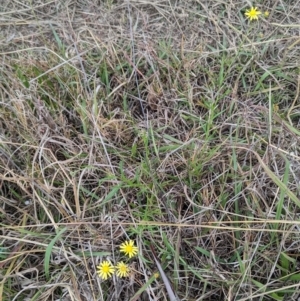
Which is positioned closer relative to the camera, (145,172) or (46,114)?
(145,172)

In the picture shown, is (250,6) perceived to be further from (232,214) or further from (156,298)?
(156,298)

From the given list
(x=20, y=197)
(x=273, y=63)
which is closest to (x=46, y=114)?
(x=20, y=197)

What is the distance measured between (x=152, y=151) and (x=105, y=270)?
0.35 m

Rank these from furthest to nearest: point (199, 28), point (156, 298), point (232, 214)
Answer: point (199, 28) → point (232, 214) → point (156, 298)

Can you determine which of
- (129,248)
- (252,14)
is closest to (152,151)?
(129,248)

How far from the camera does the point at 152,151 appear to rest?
46.8 inches

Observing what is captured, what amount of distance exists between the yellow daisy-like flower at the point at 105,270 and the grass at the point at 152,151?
0.02 m

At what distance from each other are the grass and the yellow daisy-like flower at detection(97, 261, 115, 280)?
0.07ft

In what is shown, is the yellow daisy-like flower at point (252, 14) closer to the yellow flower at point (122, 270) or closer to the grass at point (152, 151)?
the grass at point (152, 151)

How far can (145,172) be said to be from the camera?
112cm

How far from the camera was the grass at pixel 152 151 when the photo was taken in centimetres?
101

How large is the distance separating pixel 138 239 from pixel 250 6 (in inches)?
37.3

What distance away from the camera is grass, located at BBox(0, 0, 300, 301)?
101 cm

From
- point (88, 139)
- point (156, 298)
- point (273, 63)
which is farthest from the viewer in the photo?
point (273, 63)
